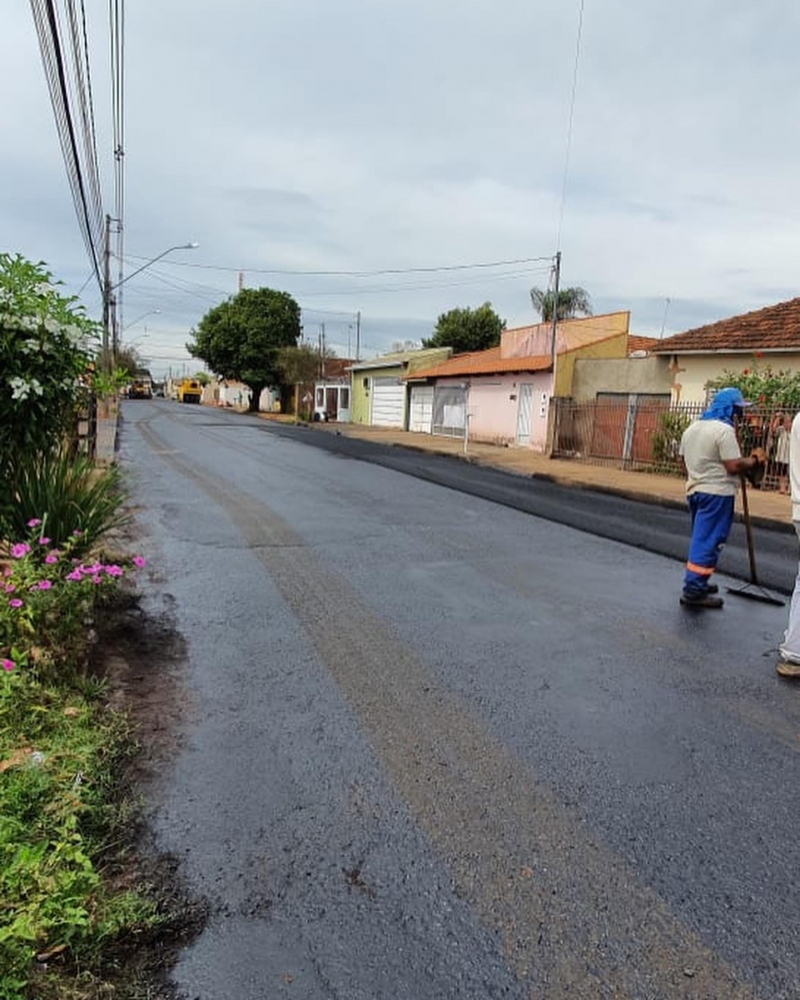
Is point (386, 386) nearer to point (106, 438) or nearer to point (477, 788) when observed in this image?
point (106, 438)

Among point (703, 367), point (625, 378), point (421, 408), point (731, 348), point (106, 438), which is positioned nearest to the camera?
point (731, 348)

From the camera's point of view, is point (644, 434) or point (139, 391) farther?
point (139, 391)

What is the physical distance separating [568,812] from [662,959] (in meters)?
0.75

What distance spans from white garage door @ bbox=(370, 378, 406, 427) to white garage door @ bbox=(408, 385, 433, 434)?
1.11 m

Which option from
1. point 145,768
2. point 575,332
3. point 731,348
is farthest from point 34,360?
point 575,332

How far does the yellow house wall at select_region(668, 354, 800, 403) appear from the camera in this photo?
1541 cm

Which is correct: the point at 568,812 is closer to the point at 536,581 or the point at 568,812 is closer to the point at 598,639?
the point at 598,639

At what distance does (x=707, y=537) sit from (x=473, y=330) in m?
41.9

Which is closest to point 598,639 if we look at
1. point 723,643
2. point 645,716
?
point 723,643

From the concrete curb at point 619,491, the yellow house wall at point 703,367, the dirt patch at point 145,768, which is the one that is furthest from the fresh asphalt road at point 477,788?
the yellow house wall at point 703,367

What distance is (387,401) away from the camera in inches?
1407

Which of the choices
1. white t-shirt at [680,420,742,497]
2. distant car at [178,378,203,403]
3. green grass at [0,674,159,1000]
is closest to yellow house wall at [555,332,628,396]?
white t-shirt at [680,420,742,497]

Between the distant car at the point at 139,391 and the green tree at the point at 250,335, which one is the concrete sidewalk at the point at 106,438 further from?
the distant car at the point at 139,391

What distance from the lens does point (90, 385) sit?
4824 mm
